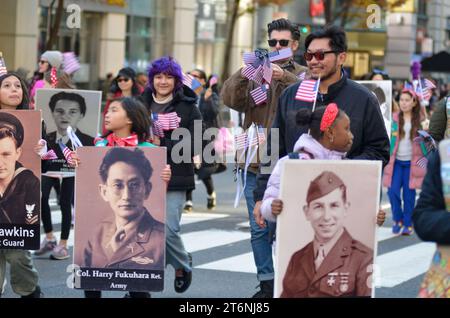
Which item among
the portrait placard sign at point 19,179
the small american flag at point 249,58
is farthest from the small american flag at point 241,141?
the portrait placard sign at point 19,179

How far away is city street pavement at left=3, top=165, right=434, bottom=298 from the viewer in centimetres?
978

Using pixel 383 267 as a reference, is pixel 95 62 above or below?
above

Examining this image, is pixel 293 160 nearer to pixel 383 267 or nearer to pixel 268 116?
pixel 268 116

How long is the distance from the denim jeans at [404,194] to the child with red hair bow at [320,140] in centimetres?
760

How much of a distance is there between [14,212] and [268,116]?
A: 205 centimetres

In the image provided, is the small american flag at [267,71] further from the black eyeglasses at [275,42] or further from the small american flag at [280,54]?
the black eyeglasses at [275,42]

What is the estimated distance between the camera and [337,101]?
7223mm

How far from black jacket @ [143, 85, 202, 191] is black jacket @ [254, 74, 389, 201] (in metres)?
1.92

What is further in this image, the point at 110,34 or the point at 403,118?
the point at 110,34

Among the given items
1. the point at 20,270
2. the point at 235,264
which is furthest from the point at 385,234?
the point at 20,270

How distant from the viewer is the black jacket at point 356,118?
7129 mm

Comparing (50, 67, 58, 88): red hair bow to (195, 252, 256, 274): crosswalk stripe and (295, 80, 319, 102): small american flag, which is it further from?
(295, 80, 319, 102): small american flag

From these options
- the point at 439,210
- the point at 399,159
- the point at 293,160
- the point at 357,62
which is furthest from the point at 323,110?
the point at 357,62

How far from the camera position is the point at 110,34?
29.4 metres
